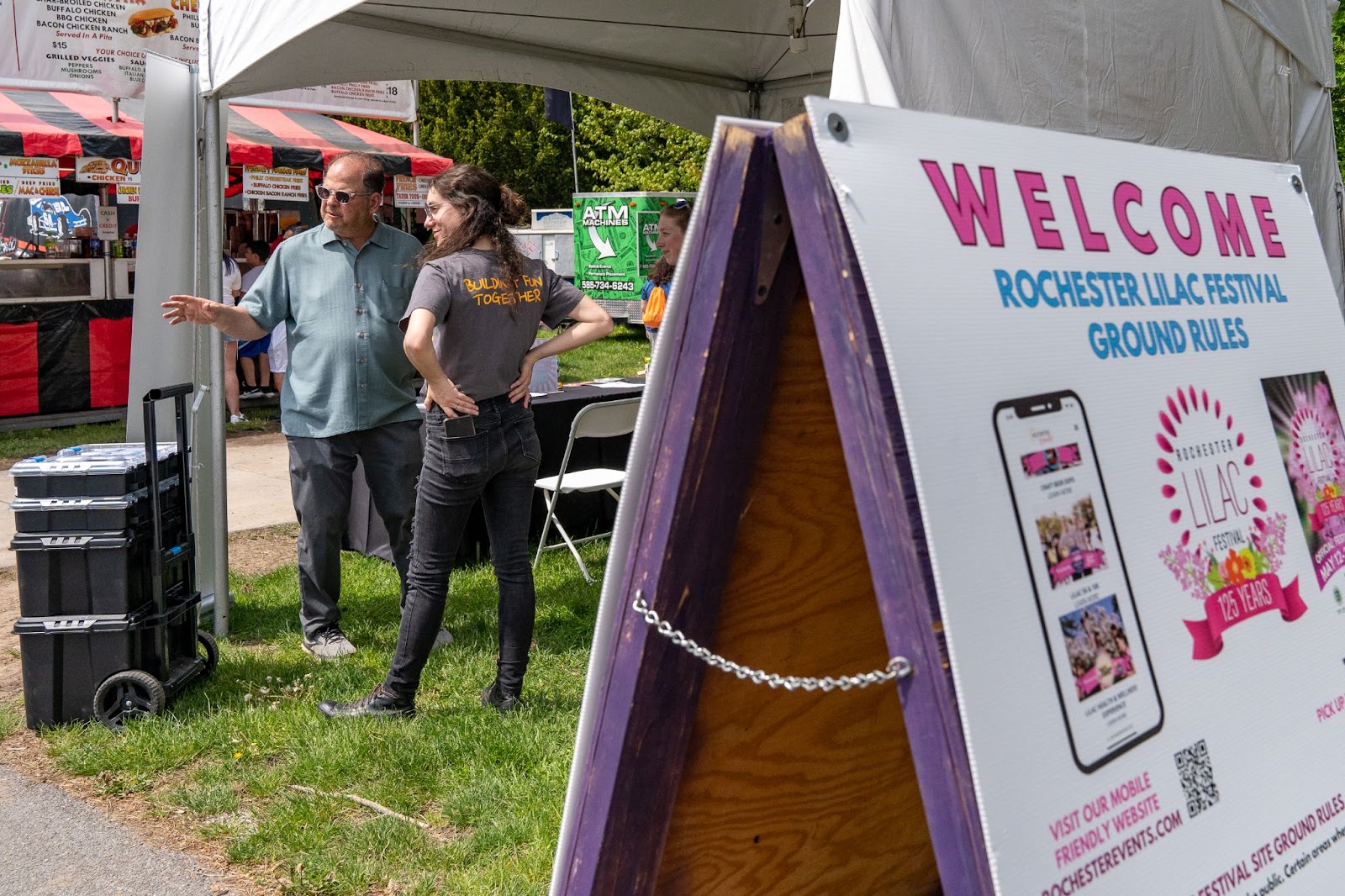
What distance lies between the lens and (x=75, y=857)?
11.3 feet

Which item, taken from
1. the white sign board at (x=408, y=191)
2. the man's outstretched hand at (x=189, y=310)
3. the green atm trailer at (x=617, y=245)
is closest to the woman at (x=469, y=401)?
the man's outstretched hand at (x=189, y=310)

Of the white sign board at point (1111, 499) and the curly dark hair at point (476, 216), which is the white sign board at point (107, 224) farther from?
the white sign board at point (1111, 499)

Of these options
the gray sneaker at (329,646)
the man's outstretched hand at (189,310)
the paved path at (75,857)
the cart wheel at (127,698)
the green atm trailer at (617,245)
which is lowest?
the paved path at (75,857)

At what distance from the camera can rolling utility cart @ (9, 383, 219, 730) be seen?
4.16 m

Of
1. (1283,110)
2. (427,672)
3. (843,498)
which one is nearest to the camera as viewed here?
(843,498)

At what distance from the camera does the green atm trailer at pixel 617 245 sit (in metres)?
21.0

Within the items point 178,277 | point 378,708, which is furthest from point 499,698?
point 178,277

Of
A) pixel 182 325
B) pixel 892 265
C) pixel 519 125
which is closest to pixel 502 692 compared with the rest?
pixel 182 325

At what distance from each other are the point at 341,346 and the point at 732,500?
3.43m

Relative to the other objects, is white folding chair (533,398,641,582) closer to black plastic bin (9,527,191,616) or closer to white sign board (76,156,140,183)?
black plastic bin (9,527,191,616)

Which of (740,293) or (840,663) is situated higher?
(740,293)

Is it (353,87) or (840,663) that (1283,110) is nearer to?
(840,663)

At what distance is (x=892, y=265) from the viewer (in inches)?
62.4

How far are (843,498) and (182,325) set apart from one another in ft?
13.1
